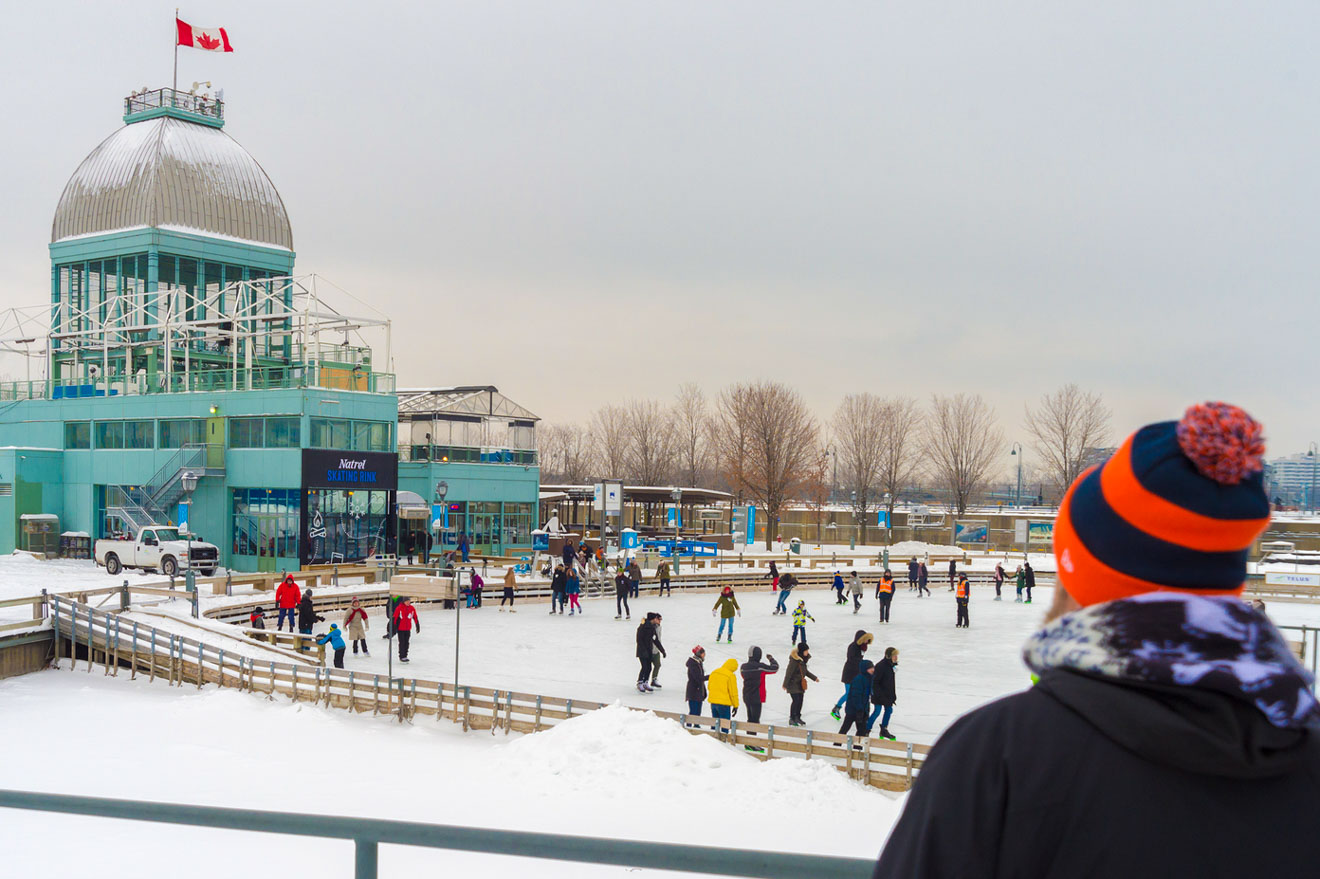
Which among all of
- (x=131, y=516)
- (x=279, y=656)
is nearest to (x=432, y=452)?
(x=131, y=516)

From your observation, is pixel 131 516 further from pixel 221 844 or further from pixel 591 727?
pixel 221 844

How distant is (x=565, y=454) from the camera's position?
112188 mm

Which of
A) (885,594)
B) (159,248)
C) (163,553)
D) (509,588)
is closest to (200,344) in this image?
(159,248)

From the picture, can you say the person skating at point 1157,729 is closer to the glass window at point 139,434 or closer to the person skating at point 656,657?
the person skating at point 656,657

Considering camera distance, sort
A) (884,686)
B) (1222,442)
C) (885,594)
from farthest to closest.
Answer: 1. (885,594)
2. (884,686)
3. (1222,442)

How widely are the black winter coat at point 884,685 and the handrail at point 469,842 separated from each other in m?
13.8

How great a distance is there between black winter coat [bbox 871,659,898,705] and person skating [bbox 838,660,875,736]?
147mm

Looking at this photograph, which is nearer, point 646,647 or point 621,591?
→ point 646,647

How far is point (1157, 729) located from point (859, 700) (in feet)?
48.7

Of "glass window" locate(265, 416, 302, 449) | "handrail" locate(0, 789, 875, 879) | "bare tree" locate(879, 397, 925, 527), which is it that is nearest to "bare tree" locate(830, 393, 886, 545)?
"bare tree" locate(879, 397, 925, 527)

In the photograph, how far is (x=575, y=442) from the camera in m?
115

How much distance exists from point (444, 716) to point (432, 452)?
107 ft

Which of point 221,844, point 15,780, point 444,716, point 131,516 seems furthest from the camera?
point 131,516

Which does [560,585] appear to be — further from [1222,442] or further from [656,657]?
[1222,442]
